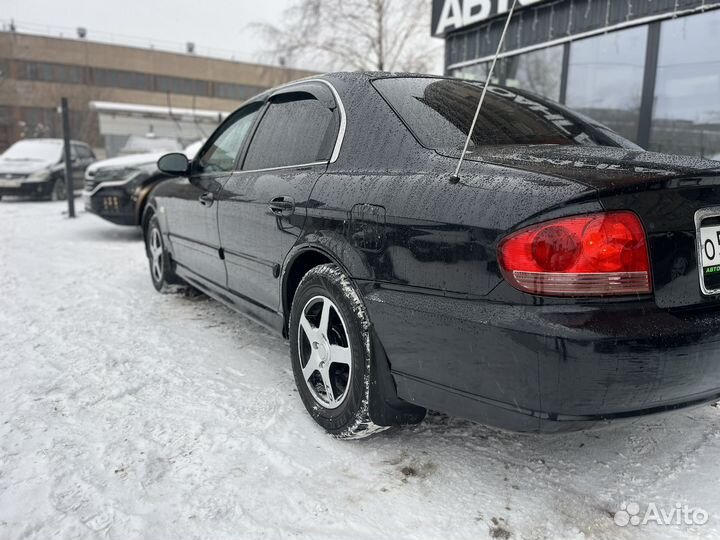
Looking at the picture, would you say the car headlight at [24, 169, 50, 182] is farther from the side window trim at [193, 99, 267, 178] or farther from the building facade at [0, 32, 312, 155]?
the building facade at [0, 32, 312, 155]

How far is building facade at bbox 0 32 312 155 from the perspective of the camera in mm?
40219

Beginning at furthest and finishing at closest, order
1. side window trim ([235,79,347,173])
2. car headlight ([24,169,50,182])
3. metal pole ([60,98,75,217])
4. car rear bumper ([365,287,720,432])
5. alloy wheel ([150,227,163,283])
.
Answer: car headlight ([24,169,50,182]), metal pole ([60,98,75,217]), alloy wheel ([150,227,163,283]), side window trim ([235,79,347,173]), car rear bumper ([365,287,720,432])

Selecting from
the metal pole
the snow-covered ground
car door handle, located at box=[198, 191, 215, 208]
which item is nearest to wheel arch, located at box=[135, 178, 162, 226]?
the metal pole

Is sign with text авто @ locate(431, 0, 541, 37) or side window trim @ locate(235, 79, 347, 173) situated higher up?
sign with text авто @ locate(431, 0, 541, 37)

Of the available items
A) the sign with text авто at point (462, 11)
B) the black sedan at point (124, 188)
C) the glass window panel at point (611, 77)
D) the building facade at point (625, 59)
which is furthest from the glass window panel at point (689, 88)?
the black sedan at point (124, 188)

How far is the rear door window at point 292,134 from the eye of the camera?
8.28 ft

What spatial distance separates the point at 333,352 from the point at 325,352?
0.06m

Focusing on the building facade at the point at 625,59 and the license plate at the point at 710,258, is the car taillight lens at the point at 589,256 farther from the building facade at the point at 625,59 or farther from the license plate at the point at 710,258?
the building facade at the point at 625,59

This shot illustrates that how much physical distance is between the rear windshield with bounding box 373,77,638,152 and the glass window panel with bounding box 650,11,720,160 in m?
3.92

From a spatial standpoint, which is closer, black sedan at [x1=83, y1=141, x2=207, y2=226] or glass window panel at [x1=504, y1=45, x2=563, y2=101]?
black sedan at [x1=83, y1=141, x2=207, y2=226]

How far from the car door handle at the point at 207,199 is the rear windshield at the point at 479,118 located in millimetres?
1468

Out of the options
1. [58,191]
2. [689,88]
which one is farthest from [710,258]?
[58,191]

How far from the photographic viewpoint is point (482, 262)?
1.62 m

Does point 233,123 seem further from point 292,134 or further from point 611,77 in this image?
point 611,77
